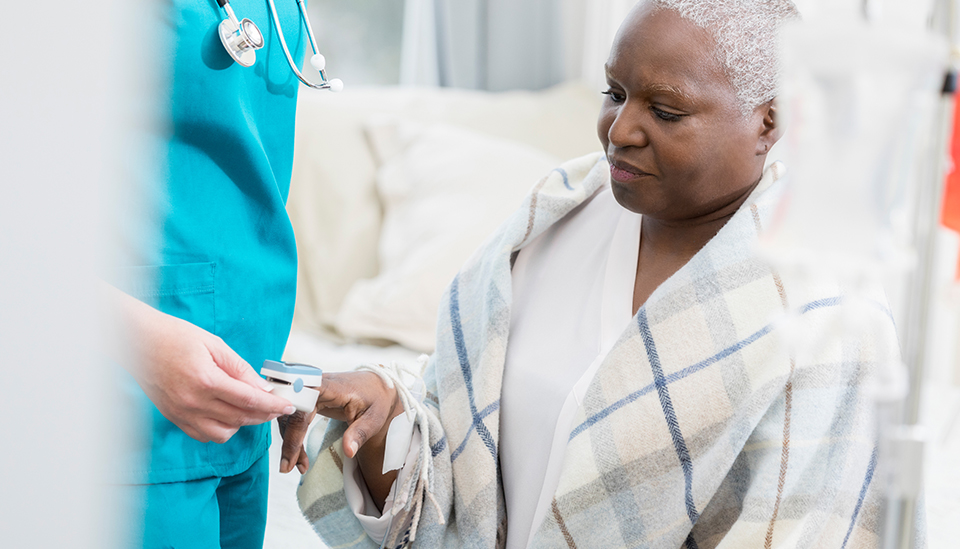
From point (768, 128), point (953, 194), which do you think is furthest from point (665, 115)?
point (953, 194)

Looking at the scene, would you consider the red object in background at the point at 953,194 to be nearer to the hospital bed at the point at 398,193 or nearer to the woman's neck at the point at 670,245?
the woman's neck at the point at 670,245

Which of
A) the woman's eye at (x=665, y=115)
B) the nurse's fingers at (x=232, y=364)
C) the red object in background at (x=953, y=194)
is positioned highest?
the woman's eye at (x=665, y=115)

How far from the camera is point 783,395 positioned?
2.62ft

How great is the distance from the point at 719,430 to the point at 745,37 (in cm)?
41

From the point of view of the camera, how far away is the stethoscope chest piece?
730mm

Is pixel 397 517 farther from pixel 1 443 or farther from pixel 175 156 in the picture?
pixel 1 443

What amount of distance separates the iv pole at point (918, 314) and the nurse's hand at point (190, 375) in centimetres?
46

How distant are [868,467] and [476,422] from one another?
1.39ft

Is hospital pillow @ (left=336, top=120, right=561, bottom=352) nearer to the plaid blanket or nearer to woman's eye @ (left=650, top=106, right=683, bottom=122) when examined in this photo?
the plaid blanket

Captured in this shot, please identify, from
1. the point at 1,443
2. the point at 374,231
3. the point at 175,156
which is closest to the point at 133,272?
the point at 175,156

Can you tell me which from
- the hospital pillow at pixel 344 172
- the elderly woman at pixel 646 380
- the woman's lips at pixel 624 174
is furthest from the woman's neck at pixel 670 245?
the hospital pillow at pixel 344 172

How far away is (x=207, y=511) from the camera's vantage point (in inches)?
31.9

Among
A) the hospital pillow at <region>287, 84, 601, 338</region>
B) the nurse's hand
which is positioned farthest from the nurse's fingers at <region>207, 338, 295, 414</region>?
the hospital pillow at <region>287, 84, 601, 338</region>

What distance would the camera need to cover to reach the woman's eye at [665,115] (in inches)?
33.3
